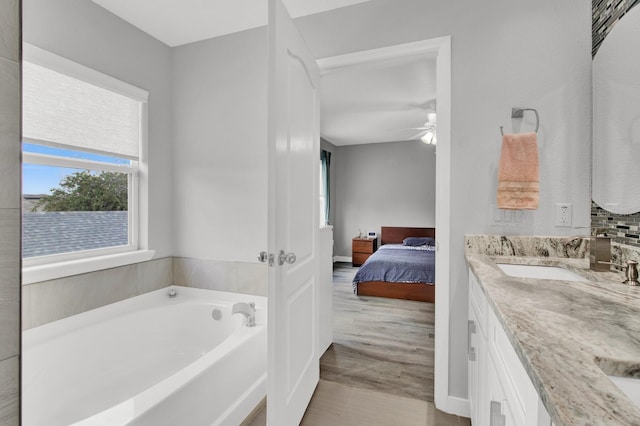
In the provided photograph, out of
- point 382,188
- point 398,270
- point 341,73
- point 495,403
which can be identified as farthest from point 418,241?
point 495,403

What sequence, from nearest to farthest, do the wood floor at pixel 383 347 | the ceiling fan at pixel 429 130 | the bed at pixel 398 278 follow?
the wood floor at pixel 383 347 → the bed at pixel 398 278 → the ceiling fan at pixel 429 130

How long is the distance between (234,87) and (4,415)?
223 centimetres

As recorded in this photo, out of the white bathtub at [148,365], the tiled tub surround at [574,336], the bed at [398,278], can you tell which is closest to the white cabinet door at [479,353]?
the tiled tub surround at [574,336]

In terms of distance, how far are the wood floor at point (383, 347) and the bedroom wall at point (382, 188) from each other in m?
2.81

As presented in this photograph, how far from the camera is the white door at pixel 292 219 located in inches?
52.0

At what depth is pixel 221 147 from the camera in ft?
7.87

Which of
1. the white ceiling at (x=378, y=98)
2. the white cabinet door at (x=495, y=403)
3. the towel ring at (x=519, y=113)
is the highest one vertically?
the white ceiling at (x=378, y=98)

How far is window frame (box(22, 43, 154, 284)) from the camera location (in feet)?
5.57

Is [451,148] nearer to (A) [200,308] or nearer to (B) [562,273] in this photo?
(B) [562,273]

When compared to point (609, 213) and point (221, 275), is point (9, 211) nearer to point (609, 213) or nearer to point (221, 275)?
point (221, 275)

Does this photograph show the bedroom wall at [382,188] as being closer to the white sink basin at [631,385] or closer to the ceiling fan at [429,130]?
the ceiling fan at [429,130]

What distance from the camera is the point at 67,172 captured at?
1902 mm

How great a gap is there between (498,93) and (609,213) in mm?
815

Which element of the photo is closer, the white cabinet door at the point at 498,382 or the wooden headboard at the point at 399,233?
the white cabinet door at the point at 498,382
